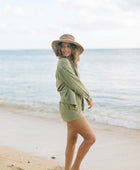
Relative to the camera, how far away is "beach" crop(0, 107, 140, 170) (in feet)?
12.2

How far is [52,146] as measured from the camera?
15.3ft

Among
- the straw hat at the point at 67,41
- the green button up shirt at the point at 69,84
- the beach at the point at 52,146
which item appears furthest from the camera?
the beach at the point at 52,146

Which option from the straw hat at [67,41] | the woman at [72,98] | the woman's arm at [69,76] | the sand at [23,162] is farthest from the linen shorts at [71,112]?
the sand at [23,162]

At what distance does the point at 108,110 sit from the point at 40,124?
3041mm

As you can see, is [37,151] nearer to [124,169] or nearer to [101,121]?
[124,169]

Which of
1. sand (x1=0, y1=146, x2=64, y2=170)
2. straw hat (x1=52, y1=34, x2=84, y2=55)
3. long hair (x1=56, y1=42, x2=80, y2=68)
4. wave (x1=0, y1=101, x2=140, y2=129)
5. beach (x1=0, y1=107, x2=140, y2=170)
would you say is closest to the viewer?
straw hat (x1=52, y1=34, x2=84, y2=55)

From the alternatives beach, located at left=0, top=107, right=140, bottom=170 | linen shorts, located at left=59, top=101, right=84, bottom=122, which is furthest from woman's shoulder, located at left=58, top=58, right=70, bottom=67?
beach, located at left=0, top=107, right=140, bottom=170

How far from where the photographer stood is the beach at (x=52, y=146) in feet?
12.2

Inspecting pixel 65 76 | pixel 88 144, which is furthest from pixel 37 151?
pixel 65 76

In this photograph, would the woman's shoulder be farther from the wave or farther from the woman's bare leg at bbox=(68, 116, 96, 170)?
the wave

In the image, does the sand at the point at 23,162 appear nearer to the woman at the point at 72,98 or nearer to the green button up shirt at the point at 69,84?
the woman at the point at 72,98

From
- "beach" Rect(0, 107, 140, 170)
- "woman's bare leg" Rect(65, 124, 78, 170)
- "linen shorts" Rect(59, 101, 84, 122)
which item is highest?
"linen shorts" Rect(59, 101, 84, 122)

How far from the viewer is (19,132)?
557 centimetres

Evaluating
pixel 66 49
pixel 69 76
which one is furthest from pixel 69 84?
pixel 66 49
